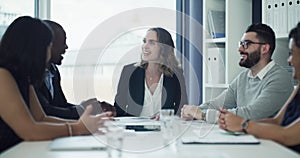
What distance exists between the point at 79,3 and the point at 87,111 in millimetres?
1864

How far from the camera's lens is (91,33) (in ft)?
11.0

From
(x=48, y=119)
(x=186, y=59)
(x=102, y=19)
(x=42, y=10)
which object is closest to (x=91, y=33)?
(x=102, y=19)

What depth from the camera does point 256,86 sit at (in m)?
2.46

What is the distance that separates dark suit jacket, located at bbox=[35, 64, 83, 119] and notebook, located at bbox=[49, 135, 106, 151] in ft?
1.66

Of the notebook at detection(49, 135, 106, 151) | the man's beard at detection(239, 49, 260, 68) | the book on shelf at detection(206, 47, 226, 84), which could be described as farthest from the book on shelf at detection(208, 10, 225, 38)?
the notebook at detection(49, 135, 106, 151)

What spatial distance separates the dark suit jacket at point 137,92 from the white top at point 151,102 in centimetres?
3

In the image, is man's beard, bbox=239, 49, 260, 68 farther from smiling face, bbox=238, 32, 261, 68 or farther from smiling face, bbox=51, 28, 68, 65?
smiling face, bbox=51, 28, 68, 65

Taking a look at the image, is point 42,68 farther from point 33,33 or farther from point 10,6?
point 10,6

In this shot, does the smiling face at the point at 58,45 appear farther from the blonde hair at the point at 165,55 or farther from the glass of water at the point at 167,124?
the glass of water at the point at 167,124

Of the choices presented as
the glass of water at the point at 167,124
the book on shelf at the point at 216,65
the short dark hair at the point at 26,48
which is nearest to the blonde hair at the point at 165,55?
the book on shelf at the point at 216,65

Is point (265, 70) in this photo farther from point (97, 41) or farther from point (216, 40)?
point (97, 41)

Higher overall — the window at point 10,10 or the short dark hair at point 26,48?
the window at point 10,10

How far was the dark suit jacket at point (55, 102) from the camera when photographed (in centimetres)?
208

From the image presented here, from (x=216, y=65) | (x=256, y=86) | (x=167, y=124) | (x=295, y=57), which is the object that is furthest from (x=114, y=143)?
(x=216, y=65)
